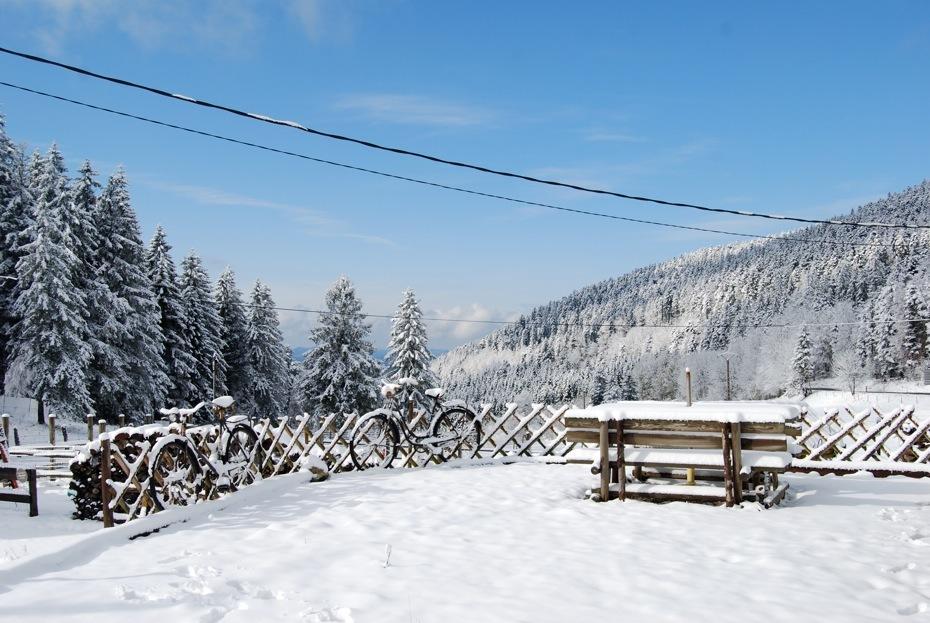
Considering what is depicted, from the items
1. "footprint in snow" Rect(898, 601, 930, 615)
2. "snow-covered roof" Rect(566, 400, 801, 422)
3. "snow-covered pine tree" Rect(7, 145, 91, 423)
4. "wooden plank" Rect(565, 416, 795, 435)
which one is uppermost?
"snow-covered pine tree" Rect(7, 145, 91, 423)

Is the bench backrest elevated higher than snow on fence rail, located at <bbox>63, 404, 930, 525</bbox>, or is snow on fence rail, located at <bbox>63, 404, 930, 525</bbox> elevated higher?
the bench backrest

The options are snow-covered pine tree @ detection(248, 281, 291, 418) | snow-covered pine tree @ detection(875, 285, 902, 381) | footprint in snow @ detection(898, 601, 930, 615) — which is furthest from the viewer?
snow-covered pine tree @ detection(875, 285, 902, 381)

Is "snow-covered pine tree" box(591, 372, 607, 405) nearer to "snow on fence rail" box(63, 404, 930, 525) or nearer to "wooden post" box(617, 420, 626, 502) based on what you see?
"snow on fence rail" box(63, 404, 930, 525)

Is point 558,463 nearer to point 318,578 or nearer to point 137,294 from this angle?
point 318,578

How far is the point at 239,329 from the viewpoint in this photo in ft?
135

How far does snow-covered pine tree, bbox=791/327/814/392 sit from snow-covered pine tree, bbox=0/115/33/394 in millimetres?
78161

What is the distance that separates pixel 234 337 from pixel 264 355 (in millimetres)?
2189

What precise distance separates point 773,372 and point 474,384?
78.5 m

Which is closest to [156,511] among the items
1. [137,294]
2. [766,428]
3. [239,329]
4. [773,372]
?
[766,428]

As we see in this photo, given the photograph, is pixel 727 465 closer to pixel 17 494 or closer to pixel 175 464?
pixel 175 464

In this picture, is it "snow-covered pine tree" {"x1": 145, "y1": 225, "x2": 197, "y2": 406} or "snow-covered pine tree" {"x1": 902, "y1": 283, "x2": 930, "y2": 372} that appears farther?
"snow-covered pine tree" {"x1": 902, "y1": 283, "x2": 930, "y2": 372}

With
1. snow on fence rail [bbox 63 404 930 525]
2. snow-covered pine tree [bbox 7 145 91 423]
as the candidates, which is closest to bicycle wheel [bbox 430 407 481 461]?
snow on fence rail [bbox 63 404 930 525]

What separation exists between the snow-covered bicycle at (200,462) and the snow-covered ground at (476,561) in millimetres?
528

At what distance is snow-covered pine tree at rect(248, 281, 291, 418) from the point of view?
39.7 m
